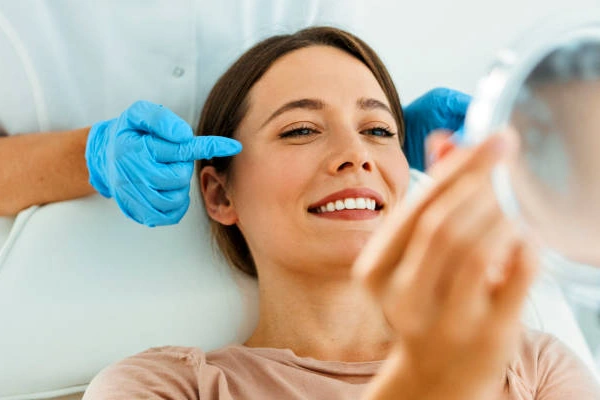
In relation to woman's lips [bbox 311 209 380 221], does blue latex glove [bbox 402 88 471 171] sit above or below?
above

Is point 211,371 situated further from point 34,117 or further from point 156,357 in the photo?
point 34,117

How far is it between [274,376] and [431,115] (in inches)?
28.7

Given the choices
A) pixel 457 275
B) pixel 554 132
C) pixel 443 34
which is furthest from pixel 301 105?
pixel 443 34

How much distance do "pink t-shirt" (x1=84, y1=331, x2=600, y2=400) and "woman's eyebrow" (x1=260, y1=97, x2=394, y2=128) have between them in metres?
0.43

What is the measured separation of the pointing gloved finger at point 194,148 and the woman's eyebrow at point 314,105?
90 mm

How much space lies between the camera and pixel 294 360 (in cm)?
128

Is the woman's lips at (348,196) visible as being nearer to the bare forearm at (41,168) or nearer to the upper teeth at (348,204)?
the upper teeth at (348,204)

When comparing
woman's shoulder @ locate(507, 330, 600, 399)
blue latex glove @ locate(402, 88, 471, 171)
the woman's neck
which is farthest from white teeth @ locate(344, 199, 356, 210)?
blue latex glove @ locate(402, 88, 471, 171)

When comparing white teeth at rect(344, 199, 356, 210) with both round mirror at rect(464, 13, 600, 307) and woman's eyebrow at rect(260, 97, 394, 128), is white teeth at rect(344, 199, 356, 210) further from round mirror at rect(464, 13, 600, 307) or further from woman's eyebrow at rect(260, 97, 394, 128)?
round mirror at rect(464, 13, 600, 307)

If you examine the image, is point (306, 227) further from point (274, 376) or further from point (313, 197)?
point (274, 376)

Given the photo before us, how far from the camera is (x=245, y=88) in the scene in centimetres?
146

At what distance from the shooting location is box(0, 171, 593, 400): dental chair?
1.43m

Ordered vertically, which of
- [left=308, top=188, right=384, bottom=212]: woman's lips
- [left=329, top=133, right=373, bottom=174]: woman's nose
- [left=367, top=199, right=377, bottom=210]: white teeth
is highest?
[left=329, top=133, right=373, bottom=174]: woman's nose

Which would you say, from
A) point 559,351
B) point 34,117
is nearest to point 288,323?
point 559,351
